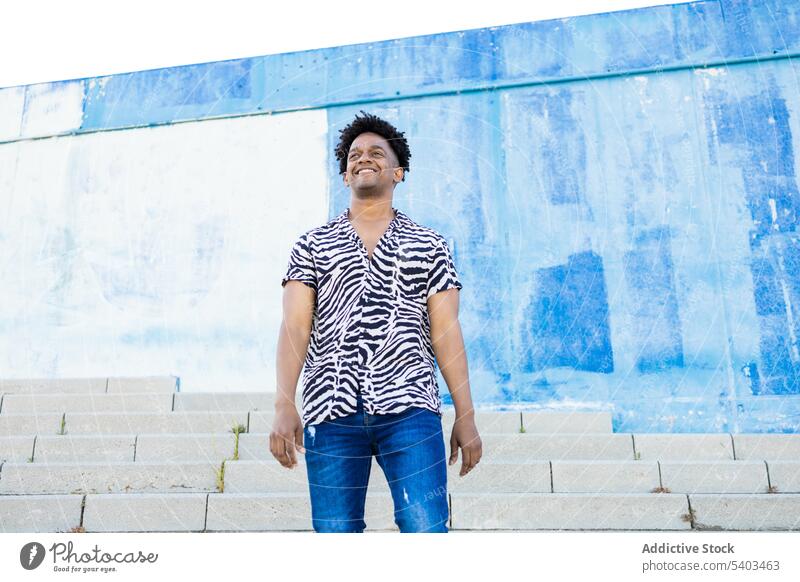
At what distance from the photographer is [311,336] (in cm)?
227

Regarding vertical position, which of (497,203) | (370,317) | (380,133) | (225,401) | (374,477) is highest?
(497,203)

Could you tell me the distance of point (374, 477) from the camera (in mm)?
3992

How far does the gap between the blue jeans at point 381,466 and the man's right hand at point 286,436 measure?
0.32ft

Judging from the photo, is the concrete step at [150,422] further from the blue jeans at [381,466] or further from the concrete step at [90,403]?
the blue jeans at [381,466]

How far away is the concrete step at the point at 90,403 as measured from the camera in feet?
17.2

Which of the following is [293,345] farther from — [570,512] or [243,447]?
[243,447]

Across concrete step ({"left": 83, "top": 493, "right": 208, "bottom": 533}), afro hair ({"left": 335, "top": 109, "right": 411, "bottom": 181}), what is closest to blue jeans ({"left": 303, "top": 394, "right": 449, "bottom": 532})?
afro hair ({"left": 335, "top": 109, "right": 411, "bottom": 181})

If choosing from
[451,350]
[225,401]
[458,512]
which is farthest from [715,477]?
[225,401]

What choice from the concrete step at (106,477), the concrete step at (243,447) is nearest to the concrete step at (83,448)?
the concrete step at (243,447)

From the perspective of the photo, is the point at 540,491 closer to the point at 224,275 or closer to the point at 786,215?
the point at 786,215

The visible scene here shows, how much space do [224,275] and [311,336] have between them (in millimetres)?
5724

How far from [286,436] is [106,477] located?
94.6 inches

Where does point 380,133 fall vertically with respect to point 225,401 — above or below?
above

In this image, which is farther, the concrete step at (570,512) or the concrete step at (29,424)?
the concrete step at (29,424)
